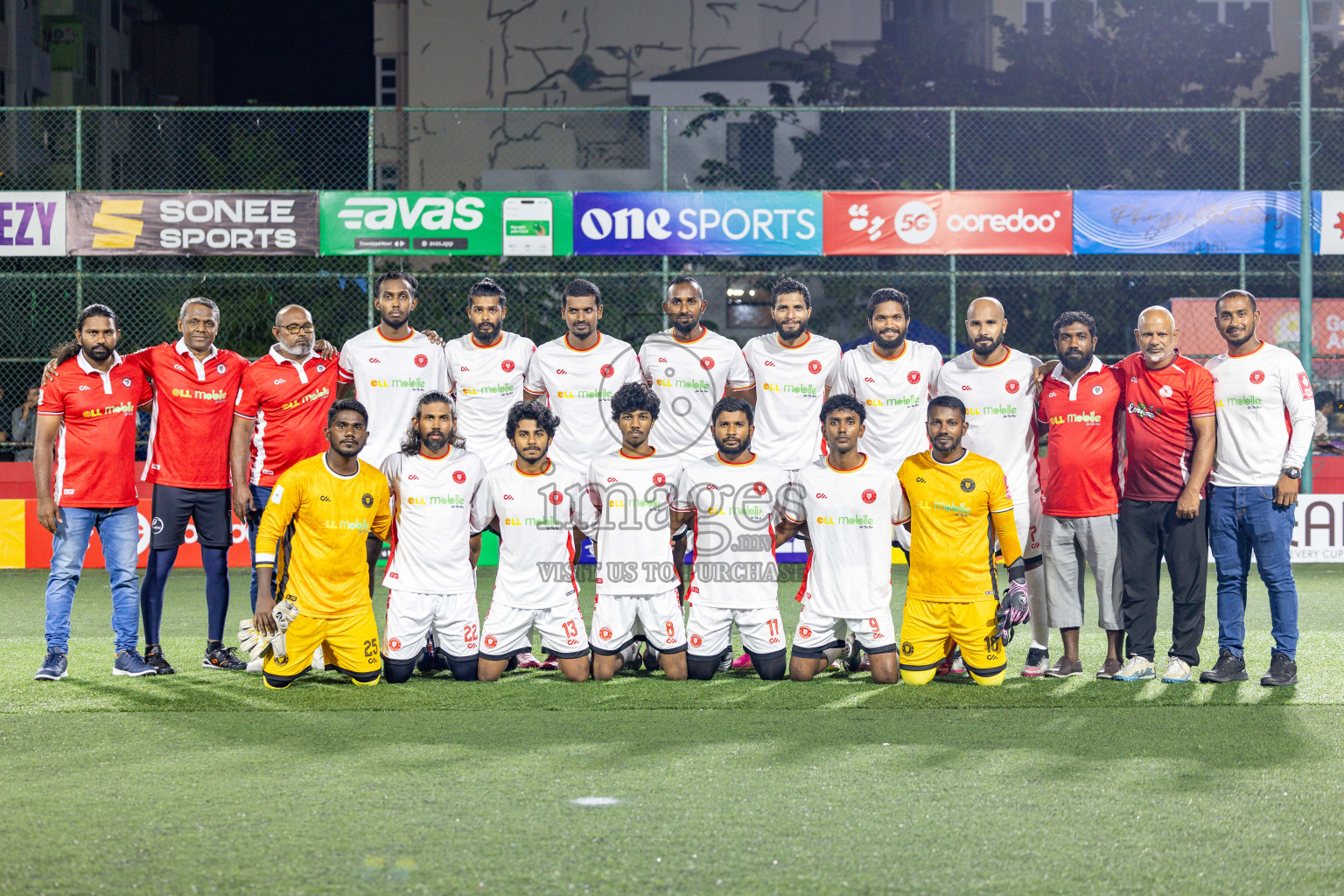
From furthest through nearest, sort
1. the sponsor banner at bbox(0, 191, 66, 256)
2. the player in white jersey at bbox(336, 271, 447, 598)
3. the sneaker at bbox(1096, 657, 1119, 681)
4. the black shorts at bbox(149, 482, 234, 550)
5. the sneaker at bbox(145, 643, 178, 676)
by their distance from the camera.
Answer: the sponsor banner at bbox(0, 191, 66, 256) < the player in white jersey at bbox(336, 271, 447, 598) < the black shorts at bbox(149, 482, 234, 550) < the sneaker at bbox(145, 643, 178, 676) < the sneaker at bbox(1096, 657, 1119, 681)

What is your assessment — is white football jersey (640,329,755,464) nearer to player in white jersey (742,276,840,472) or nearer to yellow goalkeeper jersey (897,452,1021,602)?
player in white jersey (742,276,840,472)

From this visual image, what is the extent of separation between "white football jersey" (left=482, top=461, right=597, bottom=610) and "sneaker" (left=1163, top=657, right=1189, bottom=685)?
A: 10.2 feet

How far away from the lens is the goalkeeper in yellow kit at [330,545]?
257 inches

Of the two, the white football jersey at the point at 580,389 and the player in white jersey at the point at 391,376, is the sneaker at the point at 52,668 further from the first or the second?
the white football jersey at the point at 580,389

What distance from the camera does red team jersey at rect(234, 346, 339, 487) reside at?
724 centimetres

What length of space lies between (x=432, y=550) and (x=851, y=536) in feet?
7.20

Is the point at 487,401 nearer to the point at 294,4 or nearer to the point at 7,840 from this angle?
the point at 7,840

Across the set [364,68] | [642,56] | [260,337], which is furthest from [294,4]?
[260,337]

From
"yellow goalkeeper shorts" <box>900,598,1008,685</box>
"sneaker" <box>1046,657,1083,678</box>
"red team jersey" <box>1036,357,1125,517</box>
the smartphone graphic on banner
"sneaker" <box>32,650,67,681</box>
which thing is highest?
the smartphone graphic on banner

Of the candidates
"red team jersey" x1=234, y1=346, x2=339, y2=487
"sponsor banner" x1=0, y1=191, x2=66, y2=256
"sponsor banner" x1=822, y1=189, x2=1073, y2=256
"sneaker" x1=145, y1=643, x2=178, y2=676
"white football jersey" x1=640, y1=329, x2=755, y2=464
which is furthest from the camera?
"sponsor banner" x1=822, y1=189, x2=1073, y2=256

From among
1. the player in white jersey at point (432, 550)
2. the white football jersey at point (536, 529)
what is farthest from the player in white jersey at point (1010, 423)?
Answer: the player in white jersey at point (432, 550)

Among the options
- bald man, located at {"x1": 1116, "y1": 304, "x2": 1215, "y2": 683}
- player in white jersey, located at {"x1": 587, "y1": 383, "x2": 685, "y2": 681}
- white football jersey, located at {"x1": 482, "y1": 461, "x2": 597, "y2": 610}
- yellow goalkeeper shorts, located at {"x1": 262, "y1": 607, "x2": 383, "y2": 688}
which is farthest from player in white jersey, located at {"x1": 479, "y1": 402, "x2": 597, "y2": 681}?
bald man, located at {"x1": 1116, "y1": 304, "x2": 1215, "y2": 683}

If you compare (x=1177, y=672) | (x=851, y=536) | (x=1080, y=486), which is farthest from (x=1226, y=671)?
(x=851, y=536)

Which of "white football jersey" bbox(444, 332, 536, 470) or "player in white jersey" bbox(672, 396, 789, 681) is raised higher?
"white football jersey" bbox(444, 332, 536, 470)
